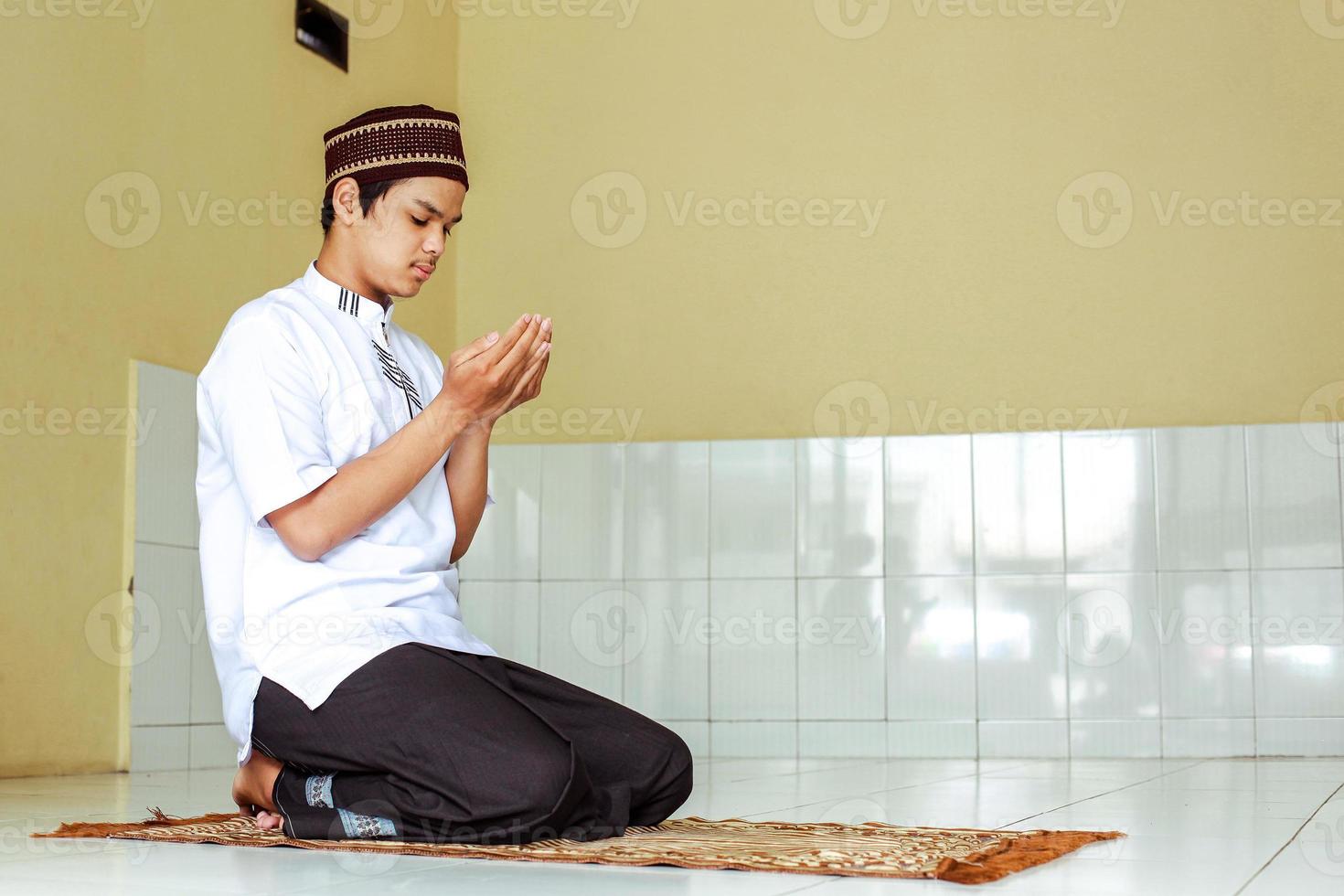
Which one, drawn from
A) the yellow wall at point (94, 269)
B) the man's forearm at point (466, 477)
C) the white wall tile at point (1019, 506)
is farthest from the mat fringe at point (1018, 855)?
the white wall tile at point (1019, 506)

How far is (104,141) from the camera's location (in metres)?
3.56

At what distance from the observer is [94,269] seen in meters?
3.50

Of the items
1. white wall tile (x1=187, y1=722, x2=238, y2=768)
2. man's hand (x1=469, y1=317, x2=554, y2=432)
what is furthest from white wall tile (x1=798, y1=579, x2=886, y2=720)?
man's hand (x1=469, y1=317, x2=554, y2=432)

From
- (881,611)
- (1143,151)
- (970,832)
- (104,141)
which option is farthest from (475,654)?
(1143,151)

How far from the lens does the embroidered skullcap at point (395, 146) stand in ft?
6.99

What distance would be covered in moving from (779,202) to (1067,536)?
4.70ft

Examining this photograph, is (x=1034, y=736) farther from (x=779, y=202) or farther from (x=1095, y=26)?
(x=1095, y=26)

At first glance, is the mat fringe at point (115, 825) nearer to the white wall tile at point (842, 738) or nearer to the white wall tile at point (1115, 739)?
the white wall tile at point (842, 738)

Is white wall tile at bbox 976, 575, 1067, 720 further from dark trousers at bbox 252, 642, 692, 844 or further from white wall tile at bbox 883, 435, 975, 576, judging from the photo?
dark trousers at bbox 252, 642, 692, 844

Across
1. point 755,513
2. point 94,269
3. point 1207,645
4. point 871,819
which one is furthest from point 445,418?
point 1207,645

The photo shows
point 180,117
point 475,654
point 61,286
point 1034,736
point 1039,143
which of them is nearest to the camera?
point 475,654

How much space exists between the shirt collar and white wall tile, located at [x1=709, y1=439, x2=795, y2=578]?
2.59 meters

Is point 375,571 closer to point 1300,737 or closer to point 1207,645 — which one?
point 1207,645

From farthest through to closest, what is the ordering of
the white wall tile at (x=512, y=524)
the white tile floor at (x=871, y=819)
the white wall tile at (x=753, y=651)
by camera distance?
the white wall tile at (x=512, y=524) < the white wall tile at (x=753, y=651) < the white tile floor at (x=871, y=819)
